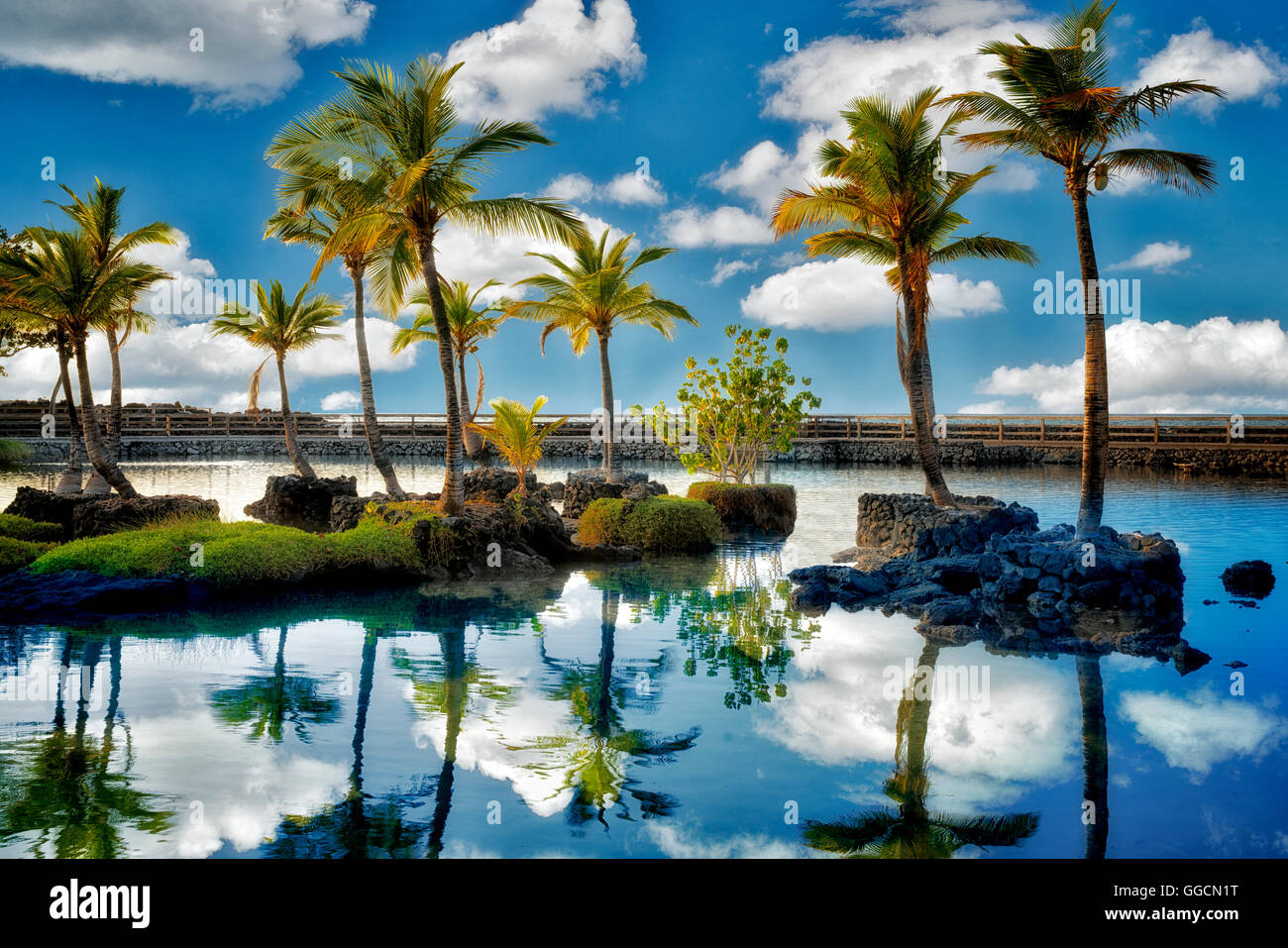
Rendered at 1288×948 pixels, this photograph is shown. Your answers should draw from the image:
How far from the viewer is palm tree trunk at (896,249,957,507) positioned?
1764cm

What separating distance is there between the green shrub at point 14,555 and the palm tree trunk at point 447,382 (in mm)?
6035

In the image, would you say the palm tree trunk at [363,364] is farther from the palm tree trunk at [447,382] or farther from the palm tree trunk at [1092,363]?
the palm tree trunk at [1092,363]

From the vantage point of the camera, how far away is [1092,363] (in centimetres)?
1488

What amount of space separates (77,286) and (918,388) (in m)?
18.6

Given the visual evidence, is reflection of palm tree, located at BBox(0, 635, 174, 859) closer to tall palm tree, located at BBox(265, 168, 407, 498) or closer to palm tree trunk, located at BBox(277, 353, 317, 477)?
tall palm tree, located at BBox(265, 168, 407, 498)

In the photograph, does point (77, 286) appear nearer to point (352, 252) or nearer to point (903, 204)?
point (352, 252)

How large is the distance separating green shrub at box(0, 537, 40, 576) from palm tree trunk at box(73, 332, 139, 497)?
7.13 meters

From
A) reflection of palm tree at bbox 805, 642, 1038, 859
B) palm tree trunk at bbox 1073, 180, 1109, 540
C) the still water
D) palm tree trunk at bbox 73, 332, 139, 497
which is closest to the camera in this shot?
reflection of palm tree at bbox 805, 642, 1038, 859

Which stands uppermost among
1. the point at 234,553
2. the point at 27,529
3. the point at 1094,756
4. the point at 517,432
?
the point at 517,432

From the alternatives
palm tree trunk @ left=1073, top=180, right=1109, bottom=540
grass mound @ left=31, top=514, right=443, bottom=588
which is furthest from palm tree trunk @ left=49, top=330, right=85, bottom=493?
palm tree trunk @ left=1073, top=180, right=1109, bottom=540

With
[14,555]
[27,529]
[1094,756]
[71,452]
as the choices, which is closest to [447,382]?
[14,555]
